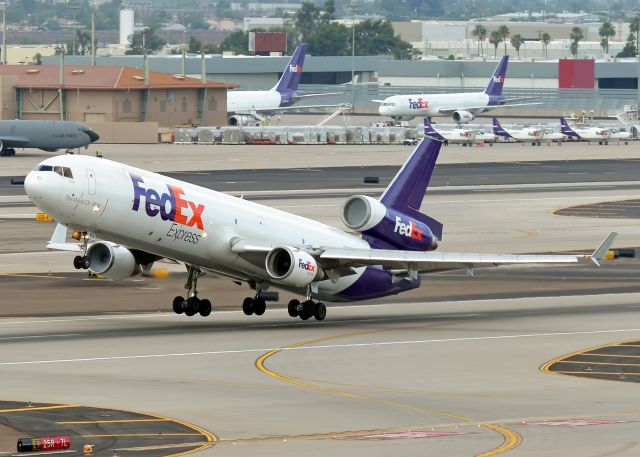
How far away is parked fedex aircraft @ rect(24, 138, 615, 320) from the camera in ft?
159

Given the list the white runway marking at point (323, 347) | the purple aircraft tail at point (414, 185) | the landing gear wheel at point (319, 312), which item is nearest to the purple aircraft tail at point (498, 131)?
the purple aircraft tail at point (414, 185)

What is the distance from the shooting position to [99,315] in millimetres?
55812

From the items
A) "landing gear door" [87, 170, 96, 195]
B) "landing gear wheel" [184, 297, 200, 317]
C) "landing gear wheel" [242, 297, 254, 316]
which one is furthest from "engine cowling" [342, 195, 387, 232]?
"landing gear door" [87, 170, 96, 195]

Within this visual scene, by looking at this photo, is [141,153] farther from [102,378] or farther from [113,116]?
[102,378]

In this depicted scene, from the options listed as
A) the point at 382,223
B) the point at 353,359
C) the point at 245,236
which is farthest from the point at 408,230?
the point at 353,359

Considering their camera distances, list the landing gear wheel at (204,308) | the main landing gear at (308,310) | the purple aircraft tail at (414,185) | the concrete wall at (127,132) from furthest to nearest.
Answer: the concrete wall at (127,132)
the purple aircraft tail at (414,185)
the main landing gear at (308,310)
the landing gear wheel at (204,308)

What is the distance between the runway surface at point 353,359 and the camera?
3359 cm

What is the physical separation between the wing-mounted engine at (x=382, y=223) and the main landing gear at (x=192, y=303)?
601cm

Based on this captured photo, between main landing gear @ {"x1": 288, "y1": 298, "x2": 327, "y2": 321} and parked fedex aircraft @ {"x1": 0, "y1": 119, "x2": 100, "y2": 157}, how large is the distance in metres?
94.8

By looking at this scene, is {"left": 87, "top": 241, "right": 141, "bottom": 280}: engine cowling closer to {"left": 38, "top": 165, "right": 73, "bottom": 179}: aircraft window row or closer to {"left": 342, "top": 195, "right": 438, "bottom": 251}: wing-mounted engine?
{"left": 38, "top": 165, "right": 73, "bottom": 179}: aircraft window row

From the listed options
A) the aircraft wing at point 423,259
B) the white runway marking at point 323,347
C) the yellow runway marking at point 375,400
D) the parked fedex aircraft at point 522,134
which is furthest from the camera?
the parked fedex aircraft at point 522,134

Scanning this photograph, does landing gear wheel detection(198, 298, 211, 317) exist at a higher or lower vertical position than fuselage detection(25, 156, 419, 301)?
lower

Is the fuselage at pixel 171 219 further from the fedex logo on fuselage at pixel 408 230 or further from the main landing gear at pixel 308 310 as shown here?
the fedex logo on fuselage at pixel 408 230

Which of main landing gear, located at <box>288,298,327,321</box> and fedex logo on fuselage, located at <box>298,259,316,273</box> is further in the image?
main landing gear, located at <box>288,298,327,321</box>
